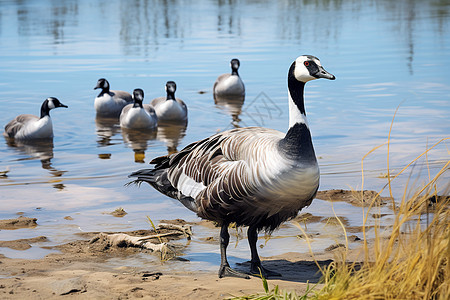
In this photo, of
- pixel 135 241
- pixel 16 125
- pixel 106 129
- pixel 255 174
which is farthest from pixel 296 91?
pixel 106 129

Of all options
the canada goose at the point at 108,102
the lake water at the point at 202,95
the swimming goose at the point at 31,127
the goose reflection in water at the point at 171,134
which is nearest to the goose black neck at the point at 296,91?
the lake water at the point at 202,95

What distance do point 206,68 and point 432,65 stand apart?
713 centimetres

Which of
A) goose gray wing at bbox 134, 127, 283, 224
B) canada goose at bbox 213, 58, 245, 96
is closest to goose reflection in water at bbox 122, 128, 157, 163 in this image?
canada goose at bbox 213, 58, 245, 96

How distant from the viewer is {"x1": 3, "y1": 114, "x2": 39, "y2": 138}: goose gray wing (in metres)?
13.7

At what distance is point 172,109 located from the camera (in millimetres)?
15148

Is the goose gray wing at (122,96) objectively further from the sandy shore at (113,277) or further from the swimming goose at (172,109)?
the sandy shore at (113,277)

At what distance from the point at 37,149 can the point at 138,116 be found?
2.47 metres

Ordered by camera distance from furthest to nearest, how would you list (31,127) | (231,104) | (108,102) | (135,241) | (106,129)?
1. (231,104)
2. (108,102)
3. (106,129)
4. (31,127)
5. (135,241)

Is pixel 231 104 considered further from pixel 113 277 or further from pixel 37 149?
pixel 113 277

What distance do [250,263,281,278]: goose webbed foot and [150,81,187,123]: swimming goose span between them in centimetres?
933

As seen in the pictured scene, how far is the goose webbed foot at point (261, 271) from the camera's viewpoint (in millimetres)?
5824

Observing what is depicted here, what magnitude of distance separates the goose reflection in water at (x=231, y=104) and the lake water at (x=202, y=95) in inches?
4.6

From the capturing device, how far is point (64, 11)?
4328 cm

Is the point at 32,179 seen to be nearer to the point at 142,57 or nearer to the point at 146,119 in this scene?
the point at 146,119
